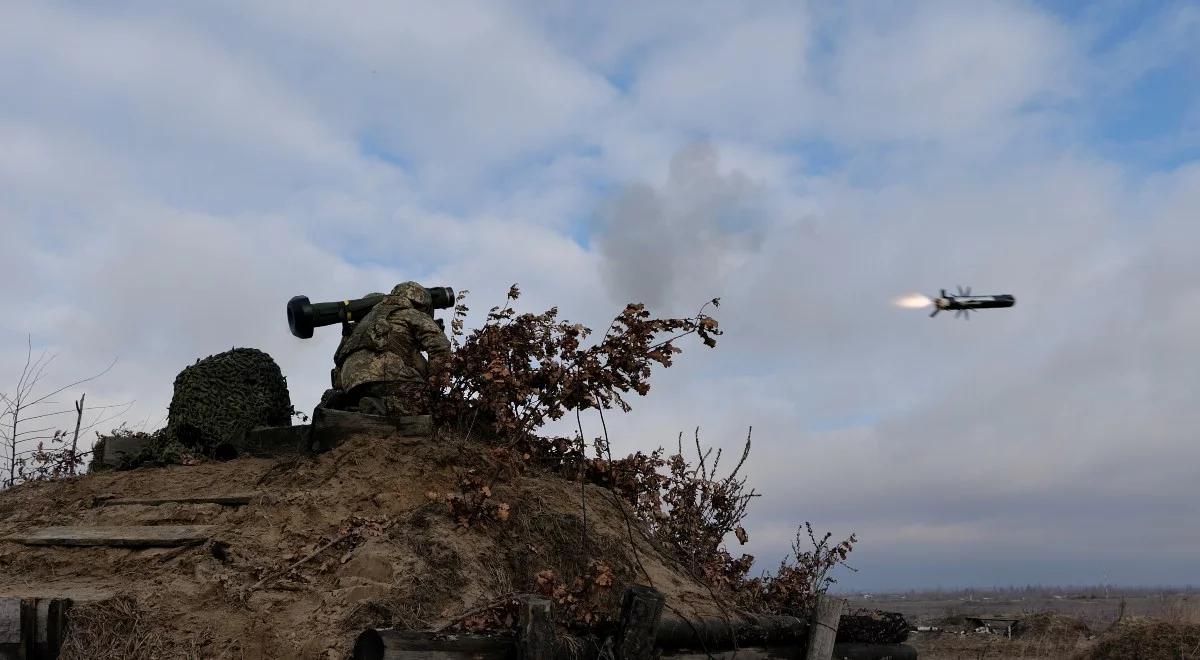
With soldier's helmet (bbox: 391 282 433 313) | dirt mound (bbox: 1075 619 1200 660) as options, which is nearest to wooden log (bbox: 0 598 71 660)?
soldier's helmet (bbox: 391 282 433 313)

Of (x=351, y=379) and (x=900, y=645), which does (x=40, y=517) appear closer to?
(x=351, y=379)

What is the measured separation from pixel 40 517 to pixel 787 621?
7.20m

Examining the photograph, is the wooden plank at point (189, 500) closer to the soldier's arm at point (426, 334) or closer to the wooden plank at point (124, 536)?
the wooden plank at point (124, 536)

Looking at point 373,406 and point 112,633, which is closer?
point 112,633

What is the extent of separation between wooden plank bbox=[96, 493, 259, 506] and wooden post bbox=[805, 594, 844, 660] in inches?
206

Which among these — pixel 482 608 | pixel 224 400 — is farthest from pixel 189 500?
pixel 482 608

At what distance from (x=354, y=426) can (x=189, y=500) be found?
1.65 m

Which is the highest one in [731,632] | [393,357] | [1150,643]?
[393,357]

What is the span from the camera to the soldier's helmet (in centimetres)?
1150

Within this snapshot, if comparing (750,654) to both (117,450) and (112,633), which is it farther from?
(117,450)

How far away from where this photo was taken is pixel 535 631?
7090 millimetres

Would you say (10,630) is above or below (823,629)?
below

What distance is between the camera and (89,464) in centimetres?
1191

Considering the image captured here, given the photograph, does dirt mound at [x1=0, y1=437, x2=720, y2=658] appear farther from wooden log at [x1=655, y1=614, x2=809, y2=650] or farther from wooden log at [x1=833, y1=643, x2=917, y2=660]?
wooden log at [x1=833, y1=643, x2=917, y2=660]
